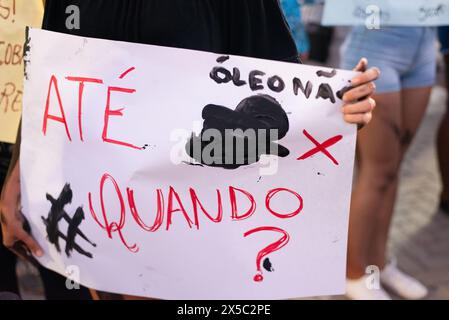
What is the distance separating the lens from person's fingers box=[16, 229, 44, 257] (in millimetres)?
1656

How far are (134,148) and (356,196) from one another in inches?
54.5

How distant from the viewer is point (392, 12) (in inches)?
84.5

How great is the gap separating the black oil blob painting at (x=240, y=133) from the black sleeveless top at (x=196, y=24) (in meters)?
0.16

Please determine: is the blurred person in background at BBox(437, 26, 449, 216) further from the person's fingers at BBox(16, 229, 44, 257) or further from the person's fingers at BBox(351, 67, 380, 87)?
the person's fingers at BBox(16, 229, 44, 257)

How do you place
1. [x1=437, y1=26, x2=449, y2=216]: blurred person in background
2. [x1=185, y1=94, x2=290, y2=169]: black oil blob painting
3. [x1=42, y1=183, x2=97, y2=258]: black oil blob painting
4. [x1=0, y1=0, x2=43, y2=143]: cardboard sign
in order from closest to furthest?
[x1=185, y1=94, x2=290, y2=169]: black oil blob painting, [x1=42, y1=183, x2=97, y2=258]: black oil blob painting, [x1=0, y1=0, x2=43, y2=143]: cardboard sign, [x1=437, y1=26, x2=449, y2=216]: blurred person in background

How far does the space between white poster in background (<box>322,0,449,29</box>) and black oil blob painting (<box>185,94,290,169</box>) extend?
0.82m

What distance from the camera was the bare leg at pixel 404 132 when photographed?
8.05 feet

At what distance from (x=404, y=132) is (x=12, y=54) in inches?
63.5

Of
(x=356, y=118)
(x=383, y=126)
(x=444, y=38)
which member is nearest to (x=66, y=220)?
(x=356, y=118)

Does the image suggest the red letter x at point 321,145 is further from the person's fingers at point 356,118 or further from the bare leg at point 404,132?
the bare leg at point 404,132

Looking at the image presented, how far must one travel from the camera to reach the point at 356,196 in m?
2.57

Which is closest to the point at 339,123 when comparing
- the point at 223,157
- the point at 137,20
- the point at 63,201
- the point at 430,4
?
the point at 223,157

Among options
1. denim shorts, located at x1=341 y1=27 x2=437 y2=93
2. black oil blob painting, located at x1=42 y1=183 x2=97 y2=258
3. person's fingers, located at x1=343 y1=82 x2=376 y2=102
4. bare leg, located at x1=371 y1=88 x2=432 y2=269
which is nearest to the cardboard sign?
black oil blob painting, located at x1=42 y1=183 x2=97 y2=258
